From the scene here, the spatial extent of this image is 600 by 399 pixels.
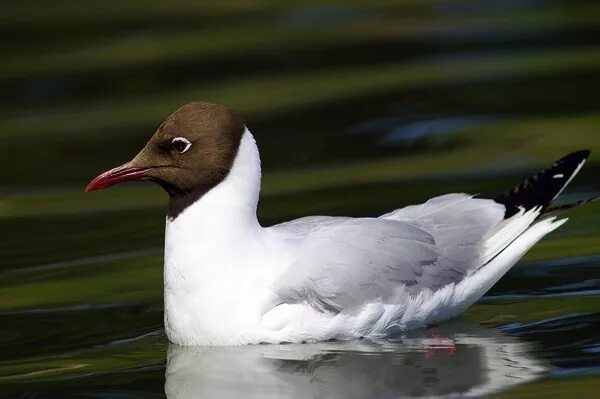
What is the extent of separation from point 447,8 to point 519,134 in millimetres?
3181

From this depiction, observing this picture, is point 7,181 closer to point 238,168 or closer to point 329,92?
point 329,92

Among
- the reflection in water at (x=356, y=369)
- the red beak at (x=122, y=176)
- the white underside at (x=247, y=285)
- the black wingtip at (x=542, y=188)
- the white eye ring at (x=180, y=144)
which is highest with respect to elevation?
the white eye ring at (x=180, y=144)

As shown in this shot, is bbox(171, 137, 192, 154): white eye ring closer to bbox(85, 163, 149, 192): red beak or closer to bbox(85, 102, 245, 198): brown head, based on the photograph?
bbox(85, 102, 245, 198): brown head

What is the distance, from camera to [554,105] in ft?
39.6

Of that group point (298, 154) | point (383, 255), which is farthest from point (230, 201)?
point (298, 154)

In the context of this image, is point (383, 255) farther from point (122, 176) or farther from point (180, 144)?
point (122, 176)

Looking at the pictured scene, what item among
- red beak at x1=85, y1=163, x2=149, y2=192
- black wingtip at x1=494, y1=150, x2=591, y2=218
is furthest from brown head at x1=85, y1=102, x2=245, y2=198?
black wingtip at x1=494, y1=150, x2=591, y2=218

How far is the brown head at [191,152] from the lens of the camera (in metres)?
7.77

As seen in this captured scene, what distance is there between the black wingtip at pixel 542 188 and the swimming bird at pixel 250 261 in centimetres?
76

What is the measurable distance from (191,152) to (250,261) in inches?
23.7

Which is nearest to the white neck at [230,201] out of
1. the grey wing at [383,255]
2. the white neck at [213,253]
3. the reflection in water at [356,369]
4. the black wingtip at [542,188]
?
the white neck at [213,253]

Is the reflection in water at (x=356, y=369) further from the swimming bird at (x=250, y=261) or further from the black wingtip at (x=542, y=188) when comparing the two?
the black wingtip at (x=542, y=188)

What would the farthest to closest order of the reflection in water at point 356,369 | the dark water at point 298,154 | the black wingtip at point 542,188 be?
the black wingtip at point 542,188
the dark water at point 298,154
the reflection in water at point 356,369

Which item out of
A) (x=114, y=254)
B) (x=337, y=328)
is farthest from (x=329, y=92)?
(x=337, y=328)
